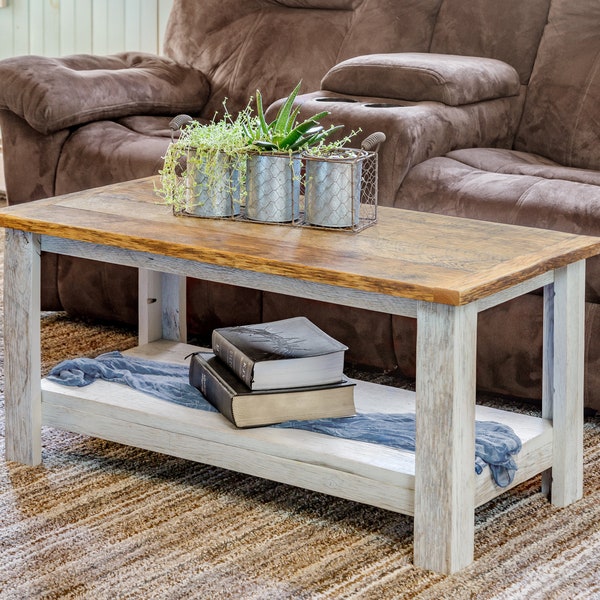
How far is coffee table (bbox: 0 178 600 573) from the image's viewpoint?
57.6 inches

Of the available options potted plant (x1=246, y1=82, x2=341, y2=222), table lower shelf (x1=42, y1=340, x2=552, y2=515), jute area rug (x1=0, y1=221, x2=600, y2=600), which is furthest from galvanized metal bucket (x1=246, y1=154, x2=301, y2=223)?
jute area rug (x1=0, y1=221, x2=600, y2=600)

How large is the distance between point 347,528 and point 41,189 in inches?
53.1

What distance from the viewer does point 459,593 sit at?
1.46m

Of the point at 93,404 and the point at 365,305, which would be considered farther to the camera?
the point at 93,404

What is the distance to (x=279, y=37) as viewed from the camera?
3.01m

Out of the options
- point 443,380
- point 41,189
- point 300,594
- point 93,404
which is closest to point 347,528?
point 300,594

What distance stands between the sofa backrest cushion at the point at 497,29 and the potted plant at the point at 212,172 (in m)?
1.09

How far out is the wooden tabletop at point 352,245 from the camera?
1464 millimetres

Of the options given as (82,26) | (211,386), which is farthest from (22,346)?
(82,26)

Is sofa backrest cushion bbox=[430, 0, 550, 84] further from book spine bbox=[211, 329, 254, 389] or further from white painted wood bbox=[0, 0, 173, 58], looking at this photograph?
white painted wood bbox=[0, 0, 173, 58]

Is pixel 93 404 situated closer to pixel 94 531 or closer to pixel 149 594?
pixel 94 531

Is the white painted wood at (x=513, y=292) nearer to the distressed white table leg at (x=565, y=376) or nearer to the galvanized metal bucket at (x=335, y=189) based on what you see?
the distressed white table leg at (x=565, y=376)

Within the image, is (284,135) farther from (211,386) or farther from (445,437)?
(445,437)

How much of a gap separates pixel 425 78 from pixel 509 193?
1.46ft
